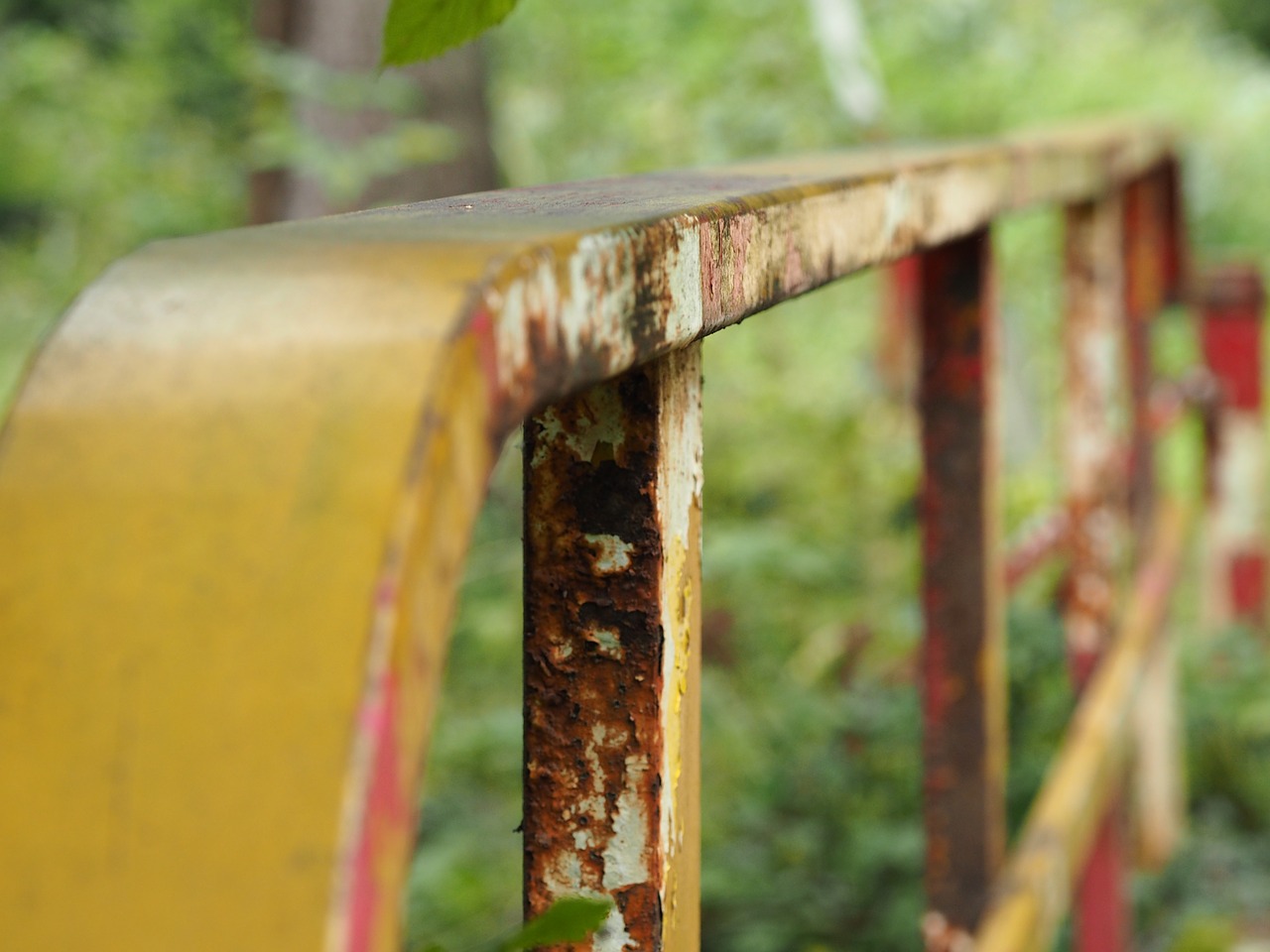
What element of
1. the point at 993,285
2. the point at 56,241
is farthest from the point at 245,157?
the point at 56,241

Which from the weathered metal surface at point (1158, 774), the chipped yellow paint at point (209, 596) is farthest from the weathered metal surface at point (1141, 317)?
the chipped yellow paint at point (209, 596)

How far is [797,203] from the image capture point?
0.84 metres

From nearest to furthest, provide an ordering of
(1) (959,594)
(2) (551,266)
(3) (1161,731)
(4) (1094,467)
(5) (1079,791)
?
1. (2) (551,266)
2. (1) (959,594)
3. (5) (1079,791)
4. (4) (1094,467)
5. (3) (1161,731)

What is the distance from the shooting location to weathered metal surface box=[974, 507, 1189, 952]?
1766 mm

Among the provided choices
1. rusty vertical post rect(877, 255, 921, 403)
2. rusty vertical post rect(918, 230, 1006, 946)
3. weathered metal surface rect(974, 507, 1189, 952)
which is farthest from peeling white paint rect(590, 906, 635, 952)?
rusty vertical post rect(877, 255, 921, 403)

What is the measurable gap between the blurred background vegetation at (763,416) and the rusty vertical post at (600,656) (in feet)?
3.25

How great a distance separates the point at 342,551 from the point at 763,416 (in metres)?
4.34

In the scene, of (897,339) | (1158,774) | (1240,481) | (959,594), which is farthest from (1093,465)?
(897,339)

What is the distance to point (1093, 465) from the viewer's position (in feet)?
10.1

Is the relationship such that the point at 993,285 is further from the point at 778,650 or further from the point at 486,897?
the point at 778,650

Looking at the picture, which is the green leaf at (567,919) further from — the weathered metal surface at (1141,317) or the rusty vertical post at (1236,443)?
the rusty vertical post at (1236,443)

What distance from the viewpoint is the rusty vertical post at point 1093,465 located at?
299 cm

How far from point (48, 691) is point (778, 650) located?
384cm

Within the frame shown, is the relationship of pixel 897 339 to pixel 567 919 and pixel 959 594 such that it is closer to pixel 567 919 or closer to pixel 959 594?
pixel 959 594
